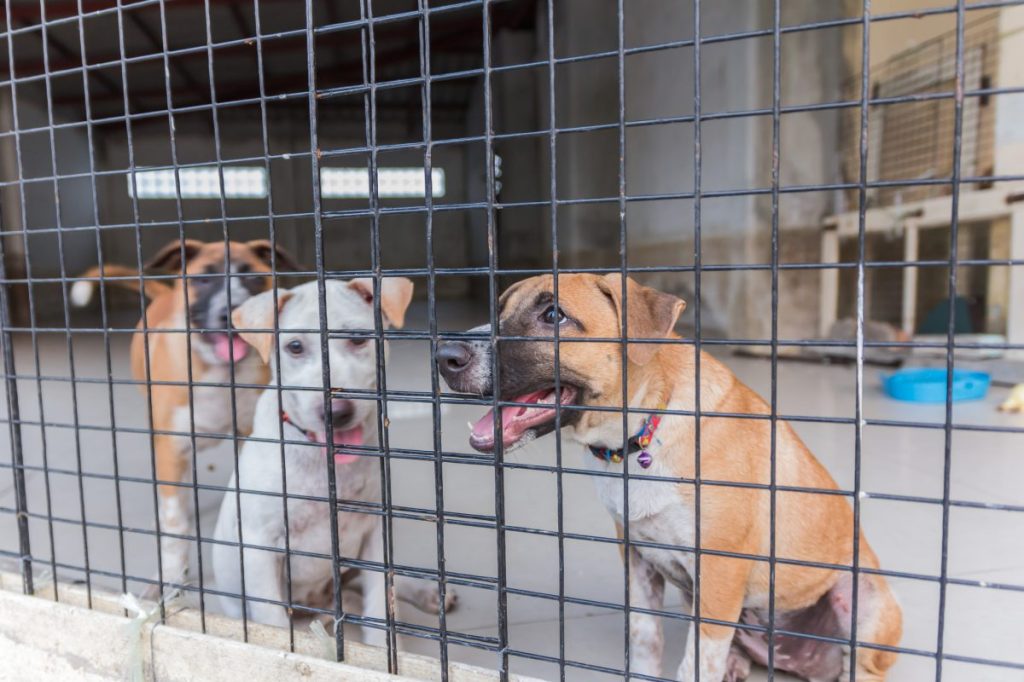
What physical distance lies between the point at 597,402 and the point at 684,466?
0.29 m

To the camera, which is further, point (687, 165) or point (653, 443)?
point (687, 165)

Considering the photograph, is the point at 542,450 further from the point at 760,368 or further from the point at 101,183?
the point at 101,183

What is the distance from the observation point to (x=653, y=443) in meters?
1.86

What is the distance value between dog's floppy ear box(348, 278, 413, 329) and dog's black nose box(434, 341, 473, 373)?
531mm

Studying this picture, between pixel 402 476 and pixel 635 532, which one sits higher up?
pixel 635 532

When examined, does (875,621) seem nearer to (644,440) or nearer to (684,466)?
(684,466)

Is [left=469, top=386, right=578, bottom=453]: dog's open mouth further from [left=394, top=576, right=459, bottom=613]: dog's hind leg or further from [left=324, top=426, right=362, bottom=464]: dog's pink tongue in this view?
[left=394, top=576, right=459, bottom=613]: dog's hind leg

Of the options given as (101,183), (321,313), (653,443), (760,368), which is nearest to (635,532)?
(653,443)

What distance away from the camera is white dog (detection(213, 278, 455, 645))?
6.98 ft

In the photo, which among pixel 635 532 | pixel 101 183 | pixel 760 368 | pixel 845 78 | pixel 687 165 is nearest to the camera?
pixel 635 532

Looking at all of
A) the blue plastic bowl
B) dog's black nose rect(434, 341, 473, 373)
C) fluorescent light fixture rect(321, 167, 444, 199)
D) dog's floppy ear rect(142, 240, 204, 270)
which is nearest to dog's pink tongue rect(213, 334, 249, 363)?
dog's floppy ear rect(142, 240, 204, 270)

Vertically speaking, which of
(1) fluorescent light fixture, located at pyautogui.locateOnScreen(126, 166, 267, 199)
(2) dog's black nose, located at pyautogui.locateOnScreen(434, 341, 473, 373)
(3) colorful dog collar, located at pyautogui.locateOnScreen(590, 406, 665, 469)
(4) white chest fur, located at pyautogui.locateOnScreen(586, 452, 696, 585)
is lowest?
(4) white chest fur, located at pyautogui.locateOnScreen(586, 452, 696, 585)

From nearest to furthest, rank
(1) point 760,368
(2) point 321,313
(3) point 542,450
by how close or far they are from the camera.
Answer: (2) point 321,313 → (3) point 542,450 → (1) point 760,368

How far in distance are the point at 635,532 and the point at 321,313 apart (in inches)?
42.0
